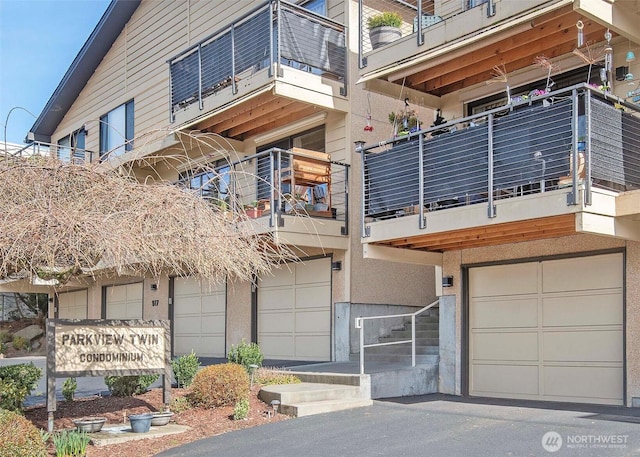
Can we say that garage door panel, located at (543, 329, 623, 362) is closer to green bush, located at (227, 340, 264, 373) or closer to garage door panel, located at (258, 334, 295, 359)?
green bush, located at (227, 340, 264, 373)

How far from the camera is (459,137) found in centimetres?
1075

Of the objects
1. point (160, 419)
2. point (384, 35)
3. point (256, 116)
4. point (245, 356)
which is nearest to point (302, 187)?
point (256, 116)

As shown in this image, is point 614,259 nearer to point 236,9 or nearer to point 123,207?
point 123,207

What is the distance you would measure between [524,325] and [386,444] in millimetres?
4534

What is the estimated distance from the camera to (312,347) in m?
15.6

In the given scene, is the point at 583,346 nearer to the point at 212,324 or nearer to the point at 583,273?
the point at 583,273

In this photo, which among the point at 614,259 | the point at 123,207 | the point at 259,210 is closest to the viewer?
the point at 123,207

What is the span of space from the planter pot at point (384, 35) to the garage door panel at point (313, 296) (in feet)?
16.9

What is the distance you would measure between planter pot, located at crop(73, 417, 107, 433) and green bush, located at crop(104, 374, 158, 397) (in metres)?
2.08

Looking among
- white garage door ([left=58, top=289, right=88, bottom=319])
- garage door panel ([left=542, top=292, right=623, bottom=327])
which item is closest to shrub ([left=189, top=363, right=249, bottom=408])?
garage door panel ([left=542, top=292, right=623, bottom=327])

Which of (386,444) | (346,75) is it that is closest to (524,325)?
(386,444)

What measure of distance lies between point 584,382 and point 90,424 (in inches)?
284

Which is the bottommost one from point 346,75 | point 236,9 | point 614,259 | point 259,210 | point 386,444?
point 386,444

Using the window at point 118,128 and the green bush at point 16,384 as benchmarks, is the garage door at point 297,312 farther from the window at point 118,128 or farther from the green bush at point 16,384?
the window at point 118,128
